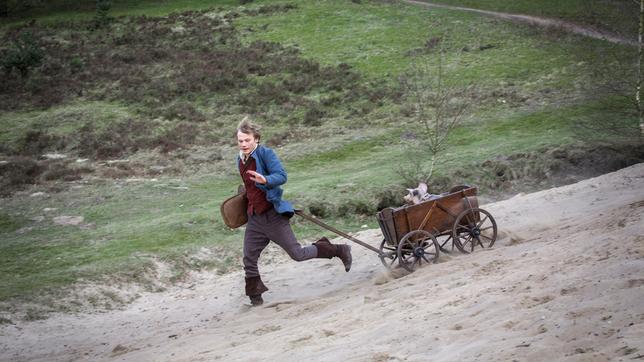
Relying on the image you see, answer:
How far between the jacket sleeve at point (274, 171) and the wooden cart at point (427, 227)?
1.20 metres

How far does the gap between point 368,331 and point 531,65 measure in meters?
24.3

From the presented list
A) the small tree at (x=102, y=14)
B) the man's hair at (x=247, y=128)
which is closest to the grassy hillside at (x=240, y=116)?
the small tree at (x=102, y=14)

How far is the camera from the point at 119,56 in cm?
3884

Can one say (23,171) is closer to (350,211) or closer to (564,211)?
(350,211)

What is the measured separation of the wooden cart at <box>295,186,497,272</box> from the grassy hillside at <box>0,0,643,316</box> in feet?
13.6

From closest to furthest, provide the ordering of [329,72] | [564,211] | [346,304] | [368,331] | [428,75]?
[368,331]
[346,304]
[564,211]
[428,75]
[329,72]

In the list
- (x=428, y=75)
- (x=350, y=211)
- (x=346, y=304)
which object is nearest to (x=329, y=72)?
(x=428, y=75)

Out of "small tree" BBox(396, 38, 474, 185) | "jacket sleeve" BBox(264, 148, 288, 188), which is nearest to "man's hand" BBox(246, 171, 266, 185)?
"jacket sleeve" BBox(264, 148, 288, 188)

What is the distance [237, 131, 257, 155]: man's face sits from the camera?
33.9ft

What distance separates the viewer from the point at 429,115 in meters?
26.0

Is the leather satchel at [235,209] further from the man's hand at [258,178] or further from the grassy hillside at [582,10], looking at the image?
the grassy hillside at [582,10]

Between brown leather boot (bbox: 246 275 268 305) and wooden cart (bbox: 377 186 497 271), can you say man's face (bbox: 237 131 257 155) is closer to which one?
brown leather boot (bbox: 246 275 268 305)

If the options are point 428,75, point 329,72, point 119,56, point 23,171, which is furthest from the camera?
point 119,56

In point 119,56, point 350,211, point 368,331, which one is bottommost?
point 350,211
